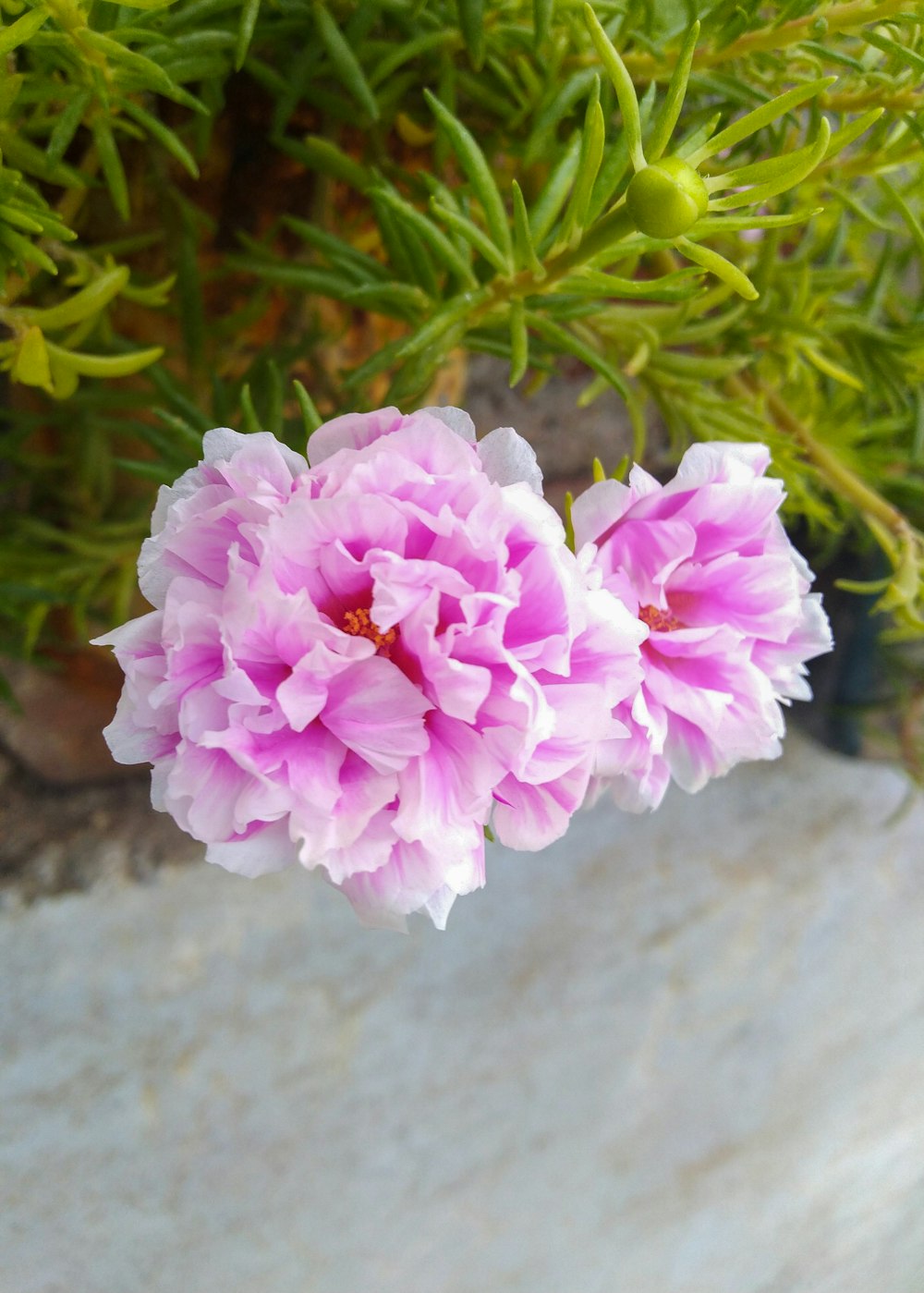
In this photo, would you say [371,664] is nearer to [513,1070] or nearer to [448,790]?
[448,790]

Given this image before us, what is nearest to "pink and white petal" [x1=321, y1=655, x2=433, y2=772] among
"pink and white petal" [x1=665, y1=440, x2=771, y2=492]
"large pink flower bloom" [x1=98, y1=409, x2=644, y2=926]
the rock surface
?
"large pink flower bloom" [x1=98, y1=409, x2=644, y2=926]

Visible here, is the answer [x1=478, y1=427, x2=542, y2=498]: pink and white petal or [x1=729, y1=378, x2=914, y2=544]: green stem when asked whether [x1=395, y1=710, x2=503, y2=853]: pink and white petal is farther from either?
[x1=729, y1=378, x2=914, y2=544]: green stem

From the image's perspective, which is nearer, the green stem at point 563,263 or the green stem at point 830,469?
the green stem at point 563,263

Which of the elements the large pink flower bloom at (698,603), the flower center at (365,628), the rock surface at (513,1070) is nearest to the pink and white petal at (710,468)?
the large pink flower bloom at (698,603)

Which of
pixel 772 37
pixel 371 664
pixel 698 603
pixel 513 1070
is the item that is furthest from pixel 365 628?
pixel 513 1070

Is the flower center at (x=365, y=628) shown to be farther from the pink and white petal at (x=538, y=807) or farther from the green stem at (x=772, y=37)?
the green stem at (x=772, y=37)

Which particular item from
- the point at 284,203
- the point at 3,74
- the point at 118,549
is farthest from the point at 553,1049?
the point at 3,74
